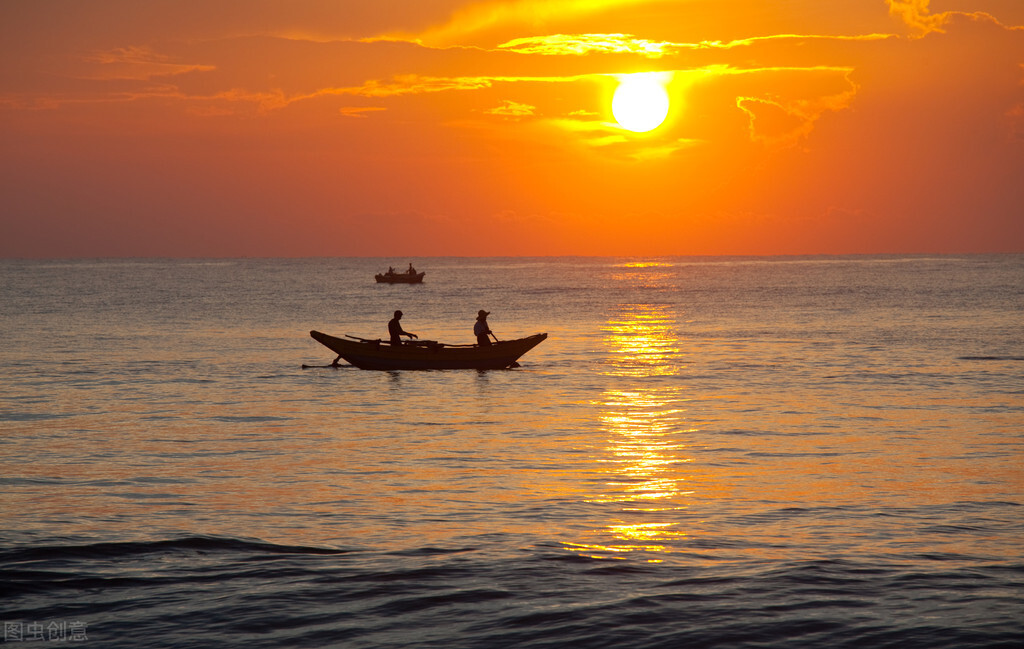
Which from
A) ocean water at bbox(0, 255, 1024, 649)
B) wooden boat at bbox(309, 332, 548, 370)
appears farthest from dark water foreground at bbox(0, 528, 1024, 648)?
wooden boat at bbox(309, 332, 548, 370)

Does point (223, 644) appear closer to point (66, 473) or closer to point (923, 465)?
point (66, 473)

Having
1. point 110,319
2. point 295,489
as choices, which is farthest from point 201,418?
point 110,319

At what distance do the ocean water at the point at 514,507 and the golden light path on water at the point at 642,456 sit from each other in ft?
0.29

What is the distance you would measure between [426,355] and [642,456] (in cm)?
1689

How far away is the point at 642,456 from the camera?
18.7 m

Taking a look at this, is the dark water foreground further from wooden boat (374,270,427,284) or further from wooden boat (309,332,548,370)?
wooden boat (374,270,427,284)

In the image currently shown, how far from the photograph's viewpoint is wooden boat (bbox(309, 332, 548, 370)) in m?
34.8

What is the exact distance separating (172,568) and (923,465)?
1208cm

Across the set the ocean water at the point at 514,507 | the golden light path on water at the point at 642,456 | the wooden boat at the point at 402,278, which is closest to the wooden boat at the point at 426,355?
the ocean water at the point at 514,507

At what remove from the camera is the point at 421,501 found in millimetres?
15094

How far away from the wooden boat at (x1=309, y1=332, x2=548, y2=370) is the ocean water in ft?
1.61

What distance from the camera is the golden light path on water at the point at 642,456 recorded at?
13.1 meters

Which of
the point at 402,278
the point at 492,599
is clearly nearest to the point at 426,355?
the point at 492,599

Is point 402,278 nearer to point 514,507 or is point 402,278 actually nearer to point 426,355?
point 426,355
